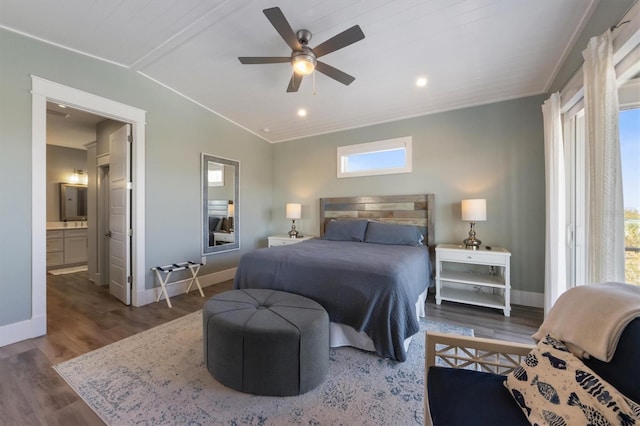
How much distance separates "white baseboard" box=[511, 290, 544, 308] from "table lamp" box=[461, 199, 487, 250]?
0.81m

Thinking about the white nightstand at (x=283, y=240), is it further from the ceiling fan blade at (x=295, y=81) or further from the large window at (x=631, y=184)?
the large window at (x=631, y=184)

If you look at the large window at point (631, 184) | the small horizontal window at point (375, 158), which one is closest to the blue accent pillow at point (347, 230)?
the small horizontal window at point (375, 158)

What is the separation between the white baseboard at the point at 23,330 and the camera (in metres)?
2.31

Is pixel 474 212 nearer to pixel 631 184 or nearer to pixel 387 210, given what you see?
pixel 387 210

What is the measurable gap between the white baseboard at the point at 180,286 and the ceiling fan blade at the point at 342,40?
3.54 meters

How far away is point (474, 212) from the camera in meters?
3.19

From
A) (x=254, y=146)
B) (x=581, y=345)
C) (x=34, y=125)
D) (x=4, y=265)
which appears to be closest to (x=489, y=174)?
(x=581, y=345)

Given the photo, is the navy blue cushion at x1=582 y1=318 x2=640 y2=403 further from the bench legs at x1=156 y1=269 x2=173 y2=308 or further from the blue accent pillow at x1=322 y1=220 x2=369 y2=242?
the bench legs at x1=156 y1=269 x2=173 y2=308

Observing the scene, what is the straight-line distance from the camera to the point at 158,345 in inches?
90.6

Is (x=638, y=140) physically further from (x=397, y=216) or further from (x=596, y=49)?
(x=397, y=216)

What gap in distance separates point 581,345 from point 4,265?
13.7 feet

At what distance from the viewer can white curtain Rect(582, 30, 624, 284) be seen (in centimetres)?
150

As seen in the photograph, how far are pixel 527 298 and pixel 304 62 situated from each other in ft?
12.7

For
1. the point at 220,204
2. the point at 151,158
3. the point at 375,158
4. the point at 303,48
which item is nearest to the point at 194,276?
the point at 220,204
